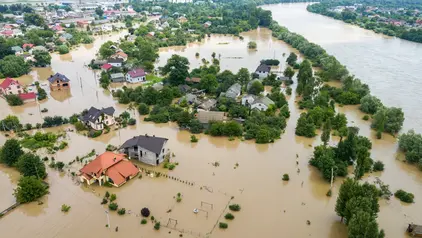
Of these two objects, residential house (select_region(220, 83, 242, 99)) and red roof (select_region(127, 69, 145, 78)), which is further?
red roof (select_region(127, 69, 145, 78))

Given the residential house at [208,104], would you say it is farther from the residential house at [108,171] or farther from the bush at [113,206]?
the bush at [113,206]

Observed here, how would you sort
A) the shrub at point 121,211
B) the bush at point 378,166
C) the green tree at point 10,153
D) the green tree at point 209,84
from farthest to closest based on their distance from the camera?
the green tree at point 209,84 → the bush at point 378,166 → the green tree at point 10,153 → the shrub at point 121,211

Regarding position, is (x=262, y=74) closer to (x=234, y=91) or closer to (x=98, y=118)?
(x=234, y=91)

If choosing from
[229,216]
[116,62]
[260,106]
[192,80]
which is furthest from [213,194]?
[116,62]

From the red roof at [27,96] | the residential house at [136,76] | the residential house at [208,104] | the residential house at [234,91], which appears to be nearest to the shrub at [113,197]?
the residential house at [208,104]

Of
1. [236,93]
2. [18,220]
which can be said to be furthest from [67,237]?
[236,93]

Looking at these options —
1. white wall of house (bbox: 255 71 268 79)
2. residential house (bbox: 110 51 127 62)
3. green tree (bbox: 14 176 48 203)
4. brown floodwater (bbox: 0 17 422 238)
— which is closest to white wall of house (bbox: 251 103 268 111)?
brown floodwater (bbox: 0 17 422 238)

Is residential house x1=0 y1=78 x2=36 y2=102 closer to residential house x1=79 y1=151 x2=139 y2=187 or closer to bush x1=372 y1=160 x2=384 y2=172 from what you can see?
residential house x1=79 y1=151 x2=139 y2=187
